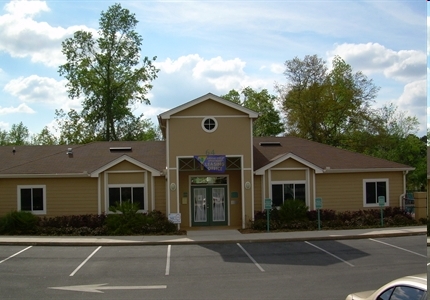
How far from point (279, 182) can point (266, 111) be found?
3120cm

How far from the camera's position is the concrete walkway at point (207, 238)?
64.6 ft

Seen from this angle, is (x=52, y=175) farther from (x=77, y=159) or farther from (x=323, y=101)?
(x=323, y=101)

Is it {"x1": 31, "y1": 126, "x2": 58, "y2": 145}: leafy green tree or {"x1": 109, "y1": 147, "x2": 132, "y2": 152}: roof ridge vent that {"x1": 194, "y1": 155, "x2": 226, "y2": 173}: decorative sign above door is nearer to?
{"x1": 109, "y1": 147, "x2": 132, "y2": 152}: roof ridge vent

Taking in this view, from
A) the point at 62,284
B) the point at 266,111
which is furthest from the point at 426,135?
the point at 266,111

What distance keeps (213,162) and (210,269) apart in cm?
878

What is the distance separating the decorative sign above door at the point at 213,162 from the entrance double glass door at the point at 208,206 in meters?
2.34

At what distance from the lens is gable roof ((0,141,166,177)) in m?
24.1

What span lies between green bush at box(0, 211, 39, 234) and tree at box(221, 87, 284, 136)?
107 ft

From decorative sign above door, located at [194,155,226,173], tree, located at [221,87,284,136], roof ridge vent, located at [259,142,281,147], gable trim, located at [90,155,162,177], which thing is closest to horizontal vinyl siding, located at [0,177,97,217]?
gable trim, located at [90,155,162,177]

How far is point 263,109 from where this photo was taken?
5566cm

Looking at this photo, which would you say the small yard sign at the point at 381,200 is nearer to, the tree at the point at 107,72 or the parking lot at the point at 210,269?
the parking lot at the point at 210,269

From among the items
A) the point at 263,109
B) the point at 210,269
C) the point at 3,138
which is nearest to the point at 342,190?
the point at 210,269

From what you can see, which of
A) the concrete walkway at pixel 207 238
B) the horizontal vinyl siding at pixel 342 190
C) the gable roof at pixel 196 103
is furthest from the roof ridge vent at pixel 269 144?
the concrete walkway at pixel 207 238

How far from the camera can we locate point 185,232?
22594 millimetres
